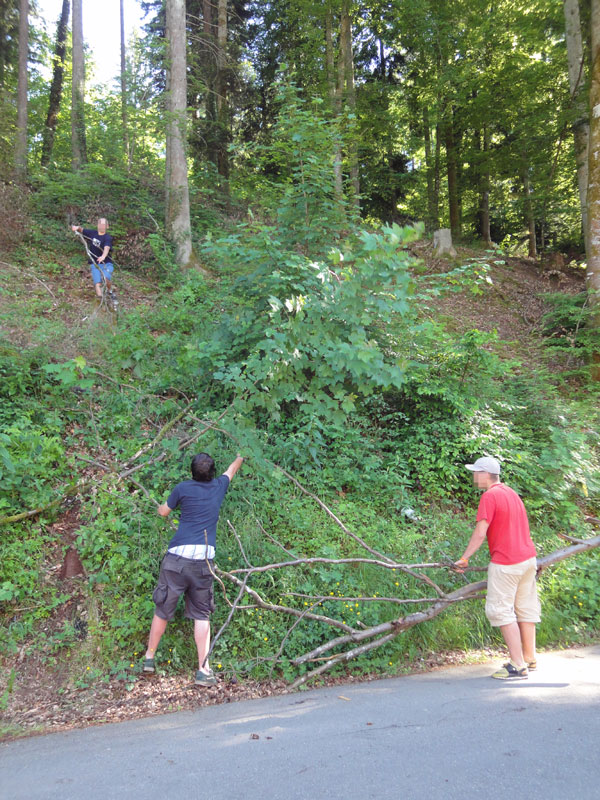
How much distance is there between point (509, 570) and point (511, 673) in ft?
2.71

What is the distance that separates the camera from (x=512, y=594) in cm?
430

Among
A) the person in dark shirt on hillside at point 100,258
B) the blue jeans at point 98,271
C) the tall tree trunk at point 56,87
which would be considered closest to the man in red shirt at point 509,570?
the person in dark shirt on hillside at point 100,258

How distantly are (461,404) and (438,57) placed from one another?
695 inches

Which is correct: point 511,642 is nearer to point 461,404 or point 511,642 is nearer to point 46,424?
point 461,404

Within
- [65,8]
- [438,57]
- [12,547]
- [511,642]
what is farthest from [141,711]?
[65,8]

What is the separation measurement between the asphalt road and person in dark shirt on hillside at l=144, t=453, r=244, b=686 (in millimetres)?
549

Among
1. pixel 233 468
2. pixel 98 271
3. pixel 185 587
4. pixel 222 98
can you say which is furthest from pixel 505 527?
pixel 222 98

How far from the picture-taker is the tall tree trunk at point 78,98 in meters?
14.9

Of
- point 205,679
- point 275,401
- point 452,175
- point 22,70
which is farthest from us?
point 452,175

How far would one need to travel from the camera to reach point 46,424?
5859 millimetres

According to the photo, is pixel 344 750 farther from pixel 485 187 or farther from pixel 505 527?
pixel 485 187

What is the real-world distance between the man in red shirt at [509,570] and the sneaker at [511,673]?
1 cm

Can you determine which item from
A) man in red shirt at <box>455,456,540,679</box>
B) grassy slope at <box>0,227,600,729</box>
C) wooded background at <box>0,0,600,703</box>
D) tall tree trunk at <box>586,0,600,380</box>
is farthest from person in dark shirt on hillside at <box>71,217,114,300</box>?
tall tree trunk at <box>586,0,600,380</box>

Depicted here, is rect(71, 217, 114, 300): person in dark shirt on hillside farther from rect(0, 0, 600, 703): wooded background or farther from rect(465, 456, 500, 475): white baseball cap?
rect(465, 456, 500, 475): white baseball cap
